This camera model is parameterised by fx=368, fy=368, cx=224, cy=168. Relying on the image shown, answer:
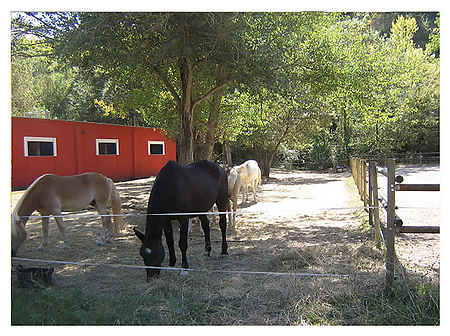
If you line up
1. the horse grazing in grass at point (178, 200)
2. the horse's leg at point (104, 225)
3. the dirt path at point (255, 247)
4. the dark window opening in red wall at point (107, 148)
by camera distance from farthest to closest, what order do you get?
the dark window opening in red wall at point (107, 148) → the horse's leg at point (104, 225) → the dirt path at point (255, 247) → the horse grazing in grass at point (178, 200)

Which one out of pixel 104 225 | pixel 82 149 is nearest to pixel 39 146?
pixel 82 149

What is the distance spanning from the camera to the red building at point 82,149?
42.8 feet

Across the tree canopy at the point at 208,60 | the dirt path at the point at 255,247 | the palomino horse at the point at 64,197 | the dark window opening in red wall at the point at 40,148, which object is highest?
the tree canopy at the point at 208,60

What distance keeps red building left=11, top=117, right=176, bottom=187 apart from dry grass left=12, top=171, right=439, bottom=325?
7.77 meters

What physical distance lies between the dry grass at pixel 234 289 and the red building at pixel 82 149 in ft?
25.5

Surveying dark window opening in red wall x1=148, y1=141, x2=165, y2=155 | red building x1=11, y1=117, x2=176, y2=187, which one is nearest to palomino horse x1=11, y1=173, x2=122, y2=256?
red building x1=11, y1=117, x2=176, y2=187

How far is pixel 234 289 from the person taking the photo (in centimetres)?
393

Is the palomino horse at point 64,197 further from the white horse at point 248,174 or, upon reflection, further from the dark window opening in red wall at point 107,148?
the dark window opening in red wall at point 107,148

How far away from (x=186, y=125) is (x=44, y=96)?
2833 centimetres

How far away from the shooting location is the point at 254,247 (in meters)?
5.81

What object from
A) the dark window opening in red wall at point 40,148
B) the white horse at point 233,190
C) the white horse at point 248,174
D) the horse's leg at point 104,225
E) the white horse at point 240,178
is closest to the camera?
the horse's leg at point 104,225

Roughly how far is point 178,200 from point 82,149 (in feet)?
39.4

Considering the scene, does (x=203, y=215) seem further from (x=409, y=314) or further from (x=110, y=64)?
(x=110, y=64)

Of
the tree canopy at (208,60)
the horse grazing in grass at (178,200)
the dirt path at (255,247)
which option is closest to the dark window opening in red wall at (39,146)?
the tree canopy at (208,60)
